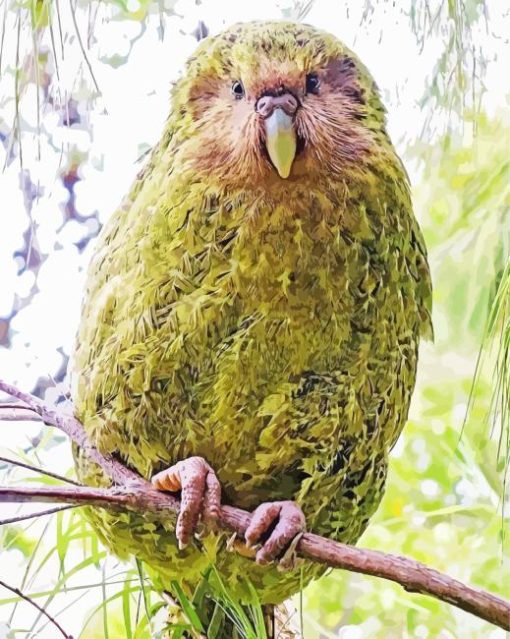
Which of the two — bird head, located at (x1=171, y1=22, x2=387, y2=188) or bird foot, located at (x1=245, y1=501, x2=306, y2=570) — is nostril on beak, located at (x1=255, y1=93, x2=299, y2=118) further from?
bird foot, located at (x1=245, y1=501, x2=306, y2=570)

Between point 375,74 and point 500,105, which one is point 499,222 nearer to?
point 500,105

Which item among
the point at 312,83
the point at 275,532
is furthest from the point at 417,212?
the point at 275,532

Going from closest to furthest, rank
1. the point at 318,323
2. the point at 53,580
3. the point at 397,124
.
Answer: the point at 318,323
the point at 53,580
the point at 397,124

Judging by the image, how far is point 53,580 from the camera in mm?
911

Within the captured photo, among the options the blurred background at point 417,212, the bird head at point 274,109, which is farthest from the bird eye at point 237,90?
the blurred background at point 417,212

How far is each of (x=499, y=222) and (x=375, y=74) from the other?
26cm

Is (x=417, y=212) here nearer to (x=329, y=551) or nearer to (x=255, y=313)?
(x=255, y=313)

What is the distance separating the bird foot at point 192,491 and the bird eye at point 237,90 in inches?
14.9

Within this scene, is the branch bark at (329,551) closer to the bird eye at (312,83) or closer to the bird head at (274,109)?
the bird head at (274,109)

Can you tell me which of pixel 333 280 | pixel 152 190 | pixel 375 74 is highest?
pixel 375 74

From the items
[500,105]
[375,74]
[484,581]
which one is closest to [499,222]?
[500,105]

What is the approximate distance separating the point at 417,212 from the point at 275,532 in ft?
1.59

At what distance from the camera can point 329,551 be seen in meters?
0.70

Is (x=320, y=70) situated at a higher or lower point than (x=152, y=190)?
higher
